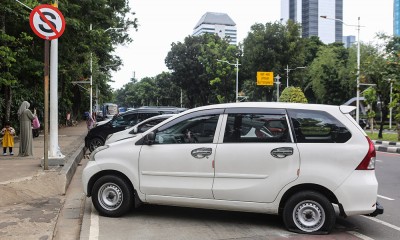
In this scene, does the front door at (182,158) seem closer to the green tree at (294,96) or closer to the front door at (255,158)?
the front door at (255,158)

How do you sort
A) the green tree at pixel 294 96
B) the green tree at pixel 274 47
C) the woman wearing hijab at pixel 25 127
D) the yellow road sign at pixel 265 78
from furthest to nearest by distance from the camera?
the green tree at pixel 274 47 < the yellow road sign at pixel 265 78 < the green tree at pixel 294 96 < the woman wearing hijab at pixel 25 127

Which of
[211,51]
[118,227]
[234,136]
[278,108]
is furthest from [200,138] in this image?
[211,51]

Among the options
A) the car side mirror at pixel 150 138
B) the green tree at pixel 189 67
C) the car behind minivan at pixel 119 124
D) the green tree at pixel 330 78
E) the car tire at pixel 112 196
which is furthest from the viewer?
the green tree at pixel 189 67

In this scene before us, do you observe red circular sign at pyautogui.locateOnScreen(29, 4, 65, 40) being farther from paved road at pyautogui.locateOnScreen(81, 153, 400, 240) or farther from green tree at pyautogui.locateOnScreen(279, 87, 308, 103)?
green tree at pyautogui.locateOnScreen(279, 87, 308, 103)

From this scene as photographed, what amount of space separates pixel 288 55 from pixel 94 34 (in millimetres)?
34100

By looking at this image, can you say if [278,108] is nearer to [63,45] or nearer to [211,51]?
[63,45]

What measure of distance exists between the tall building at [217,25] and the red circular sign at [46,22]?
92.2 m

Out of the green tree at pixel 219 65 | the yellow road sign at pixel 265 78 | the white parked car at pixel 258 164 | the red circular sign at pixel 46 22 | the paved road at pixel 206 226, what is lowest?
the paved road at pixel 206 226

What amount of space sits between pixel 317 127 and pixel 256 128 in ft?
2.58

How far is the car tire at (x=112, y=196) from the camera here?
20.2 ft

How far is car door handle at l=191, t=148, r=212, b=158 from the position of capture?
5711mm

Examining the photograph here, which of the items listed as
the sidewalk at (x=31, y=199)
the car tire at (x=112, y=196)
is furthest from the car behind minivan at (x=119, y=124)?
the car tire at (x=112, y=196)

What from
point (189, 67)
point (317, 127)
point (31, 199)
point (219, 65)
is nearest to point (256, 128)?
point (317, 127)

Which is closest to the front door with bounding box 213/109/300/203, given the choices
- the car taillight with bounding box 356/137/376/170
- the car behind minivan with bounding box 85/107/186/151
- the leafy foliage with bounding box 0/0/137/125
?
the car taillight with bounding box 356/137/376/170
